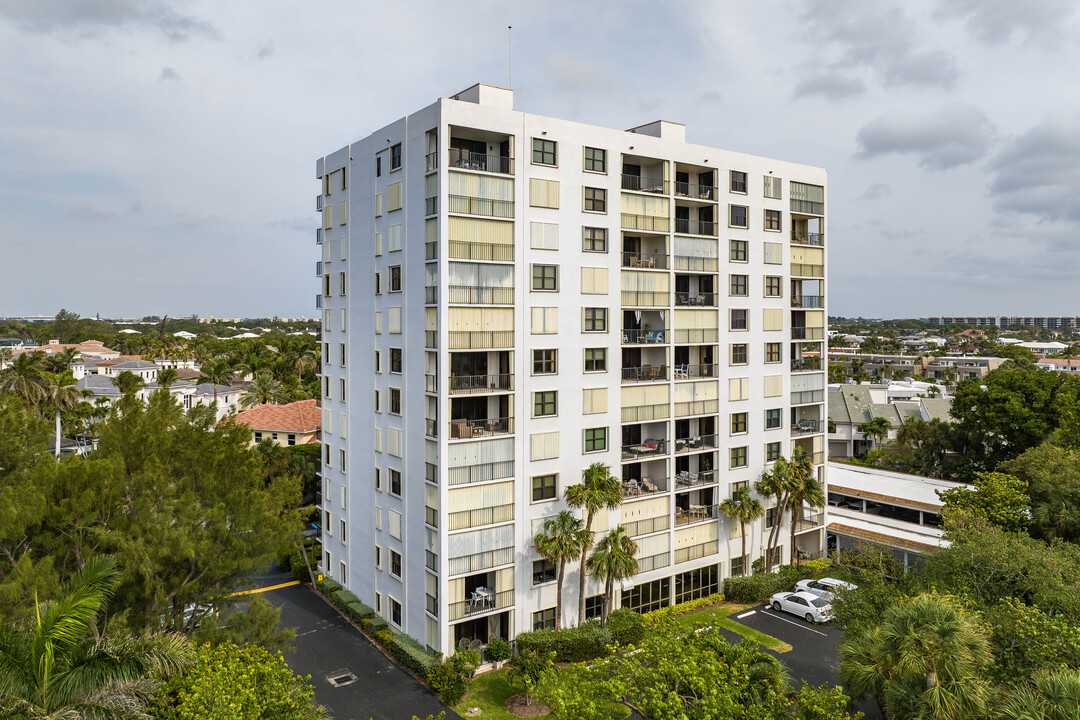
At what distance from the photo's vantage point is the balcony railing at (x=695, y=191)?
134 ft

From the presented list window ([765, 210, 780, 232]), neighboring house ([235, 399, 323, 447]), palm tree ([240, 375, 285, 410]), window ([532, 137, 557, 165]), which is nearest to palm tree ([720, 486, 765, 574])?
window ([765, 210, 780, 232])

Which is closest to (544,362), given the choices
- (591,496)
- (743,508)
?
(591,496)

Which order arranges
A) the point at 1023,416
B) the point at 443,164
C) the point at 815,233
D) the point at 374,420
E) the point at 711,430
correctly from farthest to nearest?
1. the point at 1023,416
2. the point at 815,233
3. the point at 711,430
4. the point at 374,420
5. the point at 443,164

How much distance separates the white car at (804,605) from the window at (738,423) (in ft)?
32.8

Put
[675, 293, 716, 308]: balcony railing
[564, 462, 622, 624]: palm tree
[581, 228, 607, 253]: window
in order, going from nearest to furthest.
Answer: [564, 462, 622, 624]: palm tree, [581, 228, 607, 253]: window, [675, 293, 716, 308]: balcony railing

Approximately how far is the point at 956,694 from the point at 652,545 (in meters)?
21.6

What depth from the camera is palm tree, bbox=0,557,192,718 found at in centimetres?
1506

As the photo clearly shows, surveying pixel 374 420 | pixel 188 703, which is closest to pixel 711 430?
pixel 374 420

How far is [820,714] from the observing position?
1747cm

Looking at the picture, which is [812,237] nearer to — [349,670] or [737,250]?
[737,250]

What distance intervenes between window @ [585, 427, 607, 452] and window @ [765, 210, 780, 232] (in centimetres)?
1803

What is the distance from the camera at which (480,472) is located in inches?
1291

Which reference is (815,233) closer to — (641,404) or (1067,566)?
(641,404)

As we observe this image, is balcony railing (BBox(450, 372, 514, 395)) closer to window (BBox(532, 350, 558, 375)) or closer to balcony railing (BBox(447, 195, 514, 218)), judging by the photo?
window (BBox(532, 350, 558, 375))
